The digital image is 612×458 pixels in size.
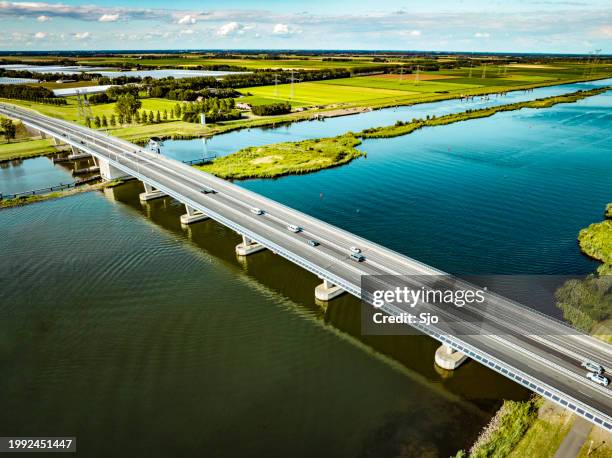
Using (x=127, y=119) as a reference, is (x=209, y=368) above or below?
below

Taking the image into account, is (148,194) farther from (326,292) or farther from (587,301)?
(587,301)

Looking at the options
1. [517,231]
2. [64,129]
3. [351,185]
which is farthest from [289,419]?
[64,129]

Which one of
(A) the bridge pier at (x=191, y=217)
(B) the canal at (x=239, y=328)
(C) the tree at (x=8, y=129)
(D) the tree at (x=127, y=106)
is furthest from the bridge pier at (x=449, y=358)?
(D) the tree at (x=127, y=106)

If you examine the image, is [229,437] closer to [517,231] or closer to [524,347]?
[524,347]

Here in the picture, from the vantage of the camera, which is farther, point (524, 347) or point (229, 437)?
point (524, 347)

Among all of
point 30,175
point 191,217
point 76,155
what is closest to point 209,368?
point 191,217

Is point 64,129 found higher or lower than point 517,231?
higher

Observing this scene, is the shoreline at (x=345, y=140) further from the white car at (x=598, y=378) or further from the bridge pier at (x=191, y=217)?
the white car at (x=598, y=378)
